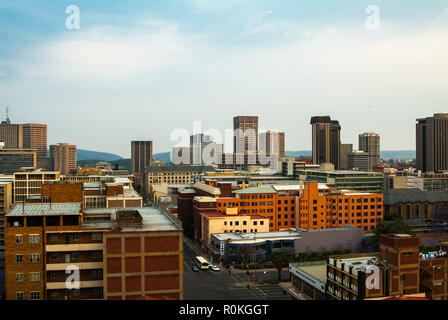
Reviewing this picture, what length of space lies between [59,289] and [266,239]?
17046 mm

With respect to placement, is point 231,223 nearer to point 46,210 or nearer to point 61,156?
point 46,210

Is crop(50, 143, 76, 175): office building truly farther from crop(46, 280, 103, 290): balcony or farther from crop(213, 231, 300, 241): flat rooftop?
crop(46, 280, 103, 290): balcony

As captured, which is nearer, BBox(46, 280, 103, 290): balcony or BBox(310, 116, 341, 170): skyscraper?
BBox(46, 280, 103, 290): balcony

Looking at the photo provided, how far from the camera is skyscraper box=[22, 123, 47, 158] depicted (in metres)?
124

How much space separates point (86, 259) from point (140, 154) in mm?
108583

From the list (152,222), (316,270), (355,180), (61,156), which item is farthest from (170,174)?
(152,222)

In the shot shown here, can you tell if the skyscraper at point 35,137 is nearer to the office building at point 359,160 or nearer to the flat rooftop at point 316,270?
the office building at point 359,160

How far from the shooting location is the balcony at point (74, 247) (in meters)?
13.4

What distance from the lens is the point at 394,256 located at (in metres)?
17.6

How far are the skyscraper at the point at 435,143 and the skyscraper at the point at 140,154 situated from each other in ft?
215

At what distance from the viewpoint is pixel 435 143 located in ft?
293

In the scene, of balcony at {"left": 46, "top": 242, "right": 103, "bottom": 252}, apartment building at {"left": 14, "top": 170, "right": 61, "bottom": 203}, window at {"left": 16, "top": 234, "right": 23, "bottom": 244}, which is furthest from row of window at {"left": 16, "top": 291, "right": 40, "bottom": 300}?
apartment building at {"left": 14, "top": 170, "right": 61, "bottom": 203}

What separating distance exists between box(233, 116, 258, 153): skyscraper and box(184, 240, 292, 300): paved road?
70141 mm

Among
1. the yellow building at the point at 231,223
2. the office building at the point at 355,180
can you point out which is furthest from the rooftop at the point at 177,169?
the yellow building at the point at 231,223
